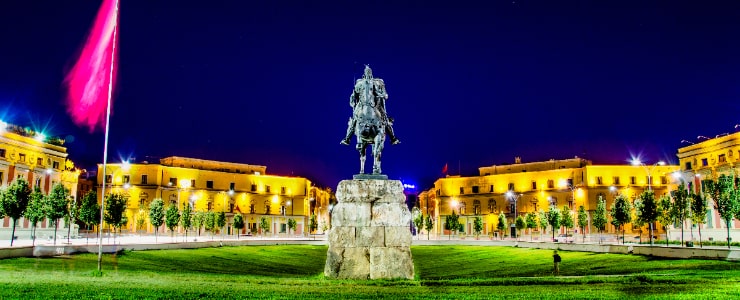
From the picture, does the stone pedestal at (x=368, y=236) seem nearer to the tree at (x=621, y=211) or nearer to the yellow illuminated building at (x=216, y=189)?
the tree at (x=621, y=211)

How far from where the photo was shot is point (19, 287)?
47.0ft

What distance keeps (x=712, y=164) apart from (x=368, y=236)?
65.6 metres

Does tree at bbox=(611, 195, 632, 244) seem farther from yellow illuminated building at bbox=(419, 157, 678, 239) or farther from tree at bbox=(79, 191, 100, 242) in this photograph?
tree at bbox=(79, 191, 100, 242)

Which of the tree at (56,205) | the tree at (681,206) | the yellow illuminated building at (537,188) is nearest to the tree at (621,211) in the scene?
the tree at (681,206)

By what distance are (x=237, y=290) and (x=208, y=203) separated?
107 meters

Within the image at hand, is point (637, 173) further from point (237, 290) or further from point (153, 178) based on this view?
point (237, 290)

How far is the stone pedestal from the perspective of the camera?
1991cm

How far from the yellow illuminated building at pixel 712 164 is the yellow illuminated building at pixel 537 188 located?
23.1 m

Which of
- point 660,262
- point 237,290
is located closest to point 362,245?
point 237,290

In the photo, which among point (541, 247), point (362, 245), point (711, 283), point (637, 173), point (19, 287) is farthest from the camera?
point (637, 173)

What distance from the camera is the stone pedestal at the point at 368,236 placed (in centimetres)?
1991

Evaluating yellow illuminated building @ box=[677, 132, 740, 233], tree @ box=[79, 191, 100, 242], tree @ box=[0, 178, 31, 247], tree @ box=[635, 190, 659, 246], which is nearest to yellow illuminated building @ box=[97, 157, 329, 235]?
tree @ box=[79, 191, 100, 242]

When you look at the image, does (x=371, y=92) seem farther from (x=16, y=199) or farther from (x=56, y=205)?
(x=56, y=205)

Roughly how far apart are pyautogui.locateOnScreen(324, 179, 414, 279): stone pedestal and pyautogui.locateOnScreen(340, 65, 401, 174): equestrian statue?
53.6 inches
